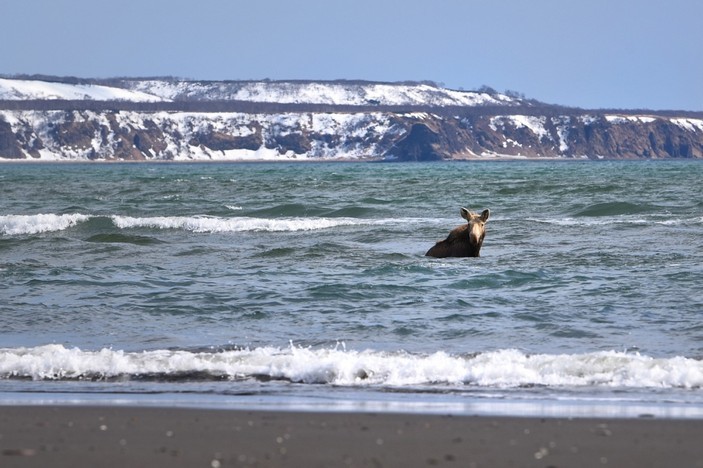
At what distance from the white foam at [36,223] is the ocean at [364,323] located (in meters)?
4.53

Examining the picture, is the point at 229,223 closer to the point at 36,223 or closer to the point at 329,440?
the point at 36,223

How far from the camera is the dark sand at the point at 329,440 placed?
639cm

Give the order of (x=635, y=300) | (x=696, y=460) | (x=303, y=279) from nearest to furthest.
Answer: (x=696, y=460), (x=635, y=300), (x=303, y=279)

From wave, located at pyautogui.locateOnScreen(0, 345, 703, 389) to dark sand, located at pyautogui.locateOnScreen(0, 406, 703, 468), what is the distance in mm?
1847

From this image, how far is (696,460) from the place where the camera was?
6.39 metres

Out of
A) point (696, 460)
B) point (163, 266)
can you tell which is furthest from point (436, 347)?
point (163, 266)

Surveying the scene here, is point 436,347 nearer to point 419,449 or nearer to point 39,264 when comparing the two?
point 419,449

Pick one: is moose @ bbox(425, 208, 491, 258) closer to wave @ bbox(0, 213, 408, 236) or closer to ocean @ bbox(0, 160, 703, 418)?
ocean @ bbox(0, 160, 703, 418)

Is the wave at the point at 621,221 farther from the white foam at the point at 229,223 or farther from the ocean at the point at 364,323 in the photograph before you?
the white foam at the point at 229,223

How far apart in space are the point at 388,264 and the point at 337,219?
1583 centimetres

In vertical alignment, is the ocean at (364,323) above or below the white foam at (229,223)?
above

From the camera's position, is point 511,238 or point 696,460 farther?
point 511,238

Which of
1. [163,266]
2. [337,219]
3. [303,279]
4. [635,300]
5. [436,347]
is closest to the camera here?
[436,347]

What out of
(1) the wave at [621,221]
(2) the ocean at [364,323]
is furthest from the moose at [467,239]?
(1) the wave at [621,221]
